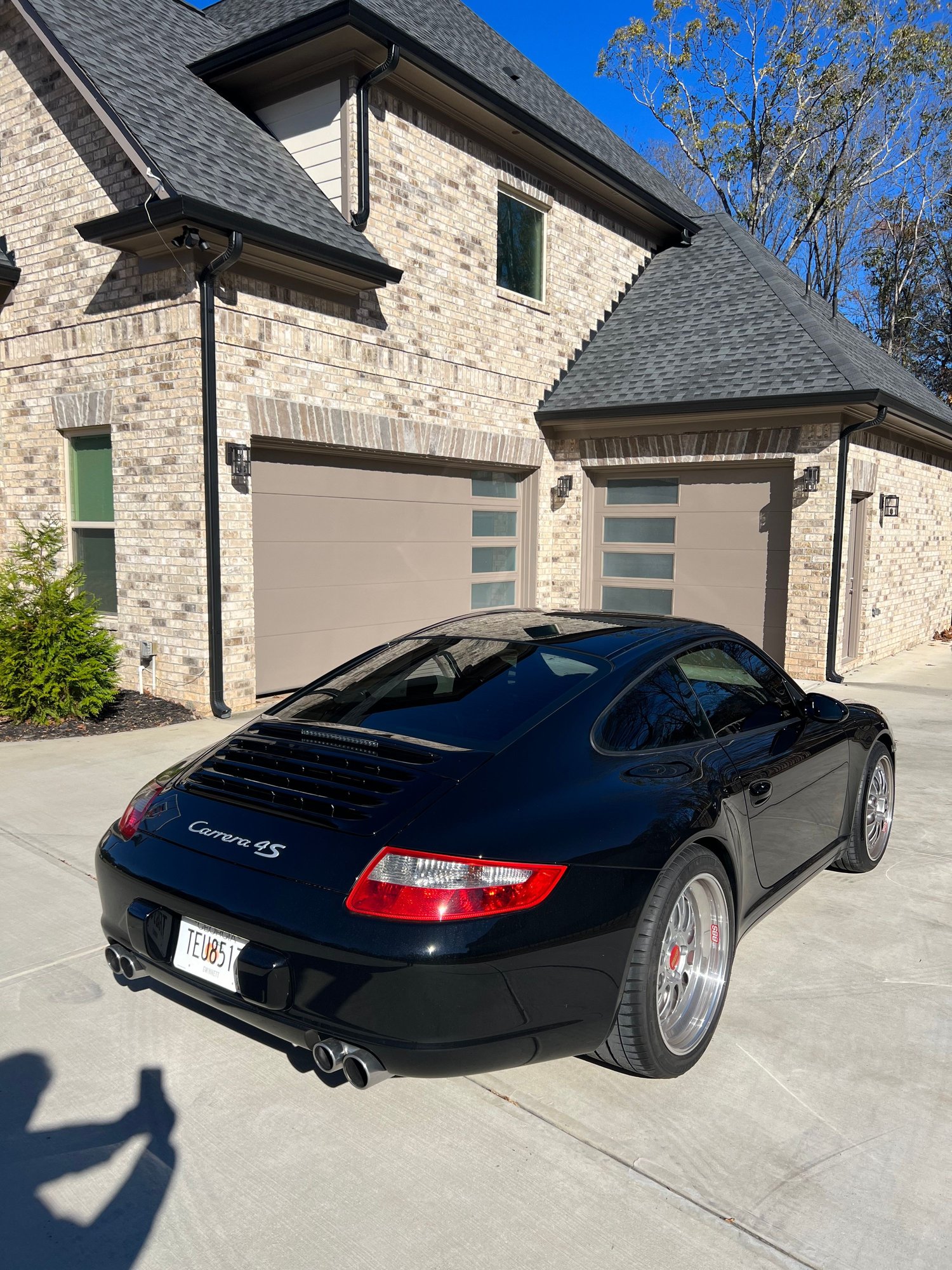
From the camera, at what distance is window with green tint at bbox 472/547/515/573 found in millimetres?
11445

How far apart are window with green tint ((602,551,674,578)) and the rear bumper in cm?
920

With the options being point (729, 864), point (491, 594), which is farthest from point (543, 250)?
point (729, 864)

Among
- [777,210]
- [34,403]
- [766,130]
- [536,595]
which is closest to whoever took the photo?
[34,403]

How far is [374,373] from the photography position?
31.1ft

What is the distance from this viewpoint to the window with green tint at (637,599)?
38.7ft

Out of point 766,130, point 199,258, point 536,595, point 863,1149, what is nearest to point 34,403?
point 199,258

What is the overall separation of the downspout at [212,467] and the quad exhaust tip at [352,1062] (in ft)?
19.8

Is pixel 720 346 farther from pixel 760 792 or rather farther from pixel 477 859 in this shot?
pixel 477 859

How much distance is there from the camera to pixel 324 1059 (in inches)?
97.0

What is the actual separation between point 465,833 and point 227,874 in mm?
709

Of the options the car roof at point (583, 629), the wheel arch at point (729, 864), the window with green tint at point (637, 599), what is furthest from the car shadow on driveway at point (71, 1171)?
the window with green tint at point (637, 599)

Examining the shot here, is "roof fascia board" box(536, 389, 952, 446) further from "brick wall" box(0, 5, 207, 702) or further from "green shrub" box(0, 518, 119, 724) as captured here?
"green shrub" box(0, 518, 119, 724)

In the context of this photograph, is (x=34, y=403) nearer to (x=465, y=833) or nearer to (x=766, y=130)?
(x=465, y=833)

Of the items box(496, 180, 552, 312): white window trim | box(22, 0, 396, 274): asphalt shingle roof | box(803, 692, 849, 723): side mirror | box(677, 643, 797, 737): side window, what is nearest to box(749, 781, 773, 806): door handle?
box(677, 643, 797, 737): side window
